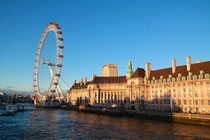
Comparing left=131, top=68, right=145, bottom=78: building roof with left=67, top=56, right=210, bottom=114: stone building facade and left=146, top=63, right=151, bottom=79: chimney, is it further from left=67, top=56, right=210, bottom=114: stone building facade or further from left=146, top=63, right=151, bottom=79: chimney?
left=146, top=63, right=151, bottom=79: chimney

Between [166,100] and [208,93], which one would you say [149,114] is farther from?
[208,93]

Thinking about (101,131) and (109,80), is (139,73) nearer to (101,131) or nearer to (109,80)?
(109,80)

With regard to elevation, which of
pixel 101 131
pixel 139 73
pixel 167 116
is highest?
pixel 139 73

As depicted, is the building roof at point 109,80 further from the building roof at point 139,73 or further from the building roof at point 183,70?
the building roof at point 183,70

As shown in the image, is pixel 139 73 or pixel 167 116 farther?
pixel 139 73

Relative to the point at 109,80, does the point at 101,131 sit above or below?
below

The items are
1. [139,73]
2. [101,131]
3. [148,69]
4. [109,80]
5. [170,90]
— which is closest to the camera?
[101,131]

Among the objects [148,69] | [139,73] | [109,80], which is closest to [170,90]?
[148,69]

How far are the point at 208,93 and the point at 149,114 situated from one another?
21.5 metres

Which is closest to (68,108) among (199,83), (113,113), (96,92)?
(96,92)

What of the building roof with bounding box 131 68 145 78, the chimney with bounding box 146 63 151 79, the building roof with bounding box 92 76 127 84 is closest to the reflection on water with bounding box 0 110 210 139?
the chimney with bounding box 146 63 151 79

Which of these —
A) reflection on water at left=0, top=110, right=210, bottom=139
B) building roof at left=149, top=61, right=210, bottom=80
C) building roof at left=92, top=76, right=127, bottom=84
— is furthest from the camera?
building roof at left=92, top=76, right=127, bottom=84

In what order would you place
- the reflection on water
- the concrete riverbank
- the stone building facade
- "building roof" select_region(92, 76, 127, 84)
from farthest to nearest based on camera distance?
"building roof" select_region(92, 76, 127, 84) < the stone building facade < the concrete riverbank < the reflection on water

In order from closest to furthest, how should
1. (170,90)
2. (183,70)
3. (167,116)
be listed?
(167,116), (183,70), (170,90)
